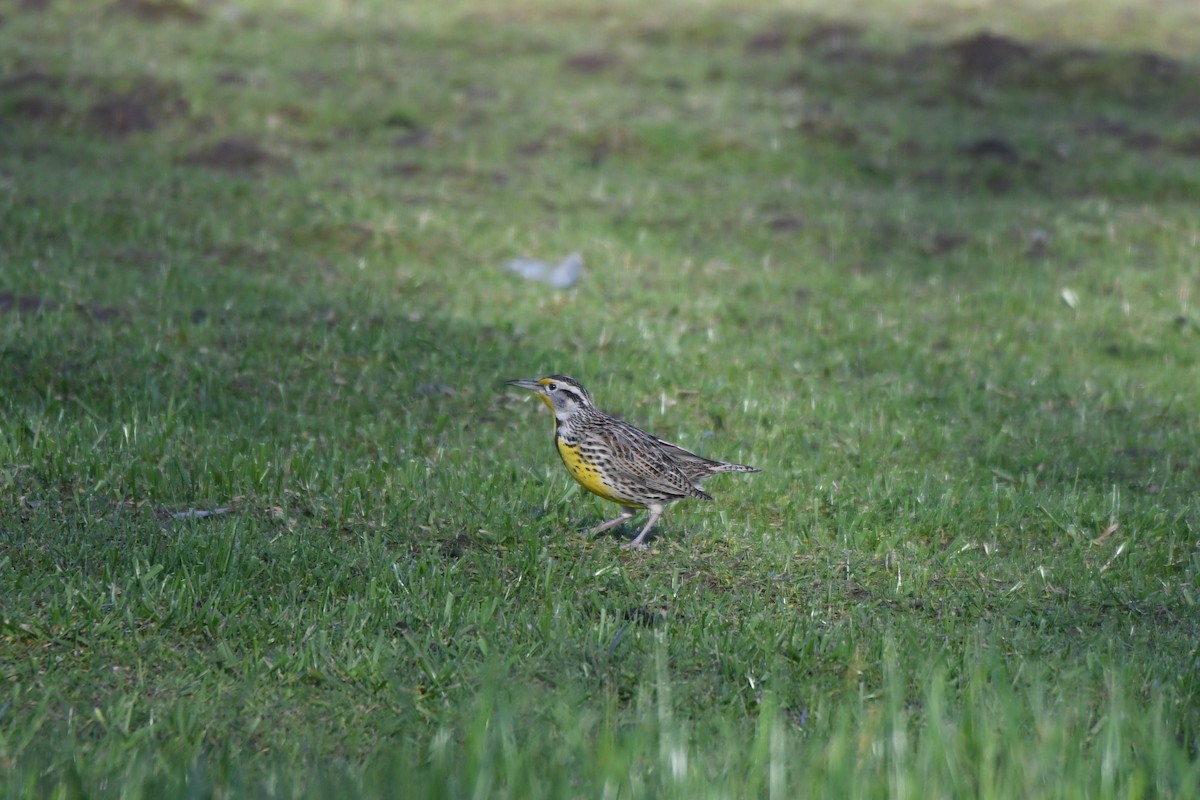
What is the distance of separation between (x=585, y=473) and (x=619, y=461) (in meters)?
0.20

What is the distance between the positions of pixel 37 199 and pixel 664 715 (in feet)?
37.7

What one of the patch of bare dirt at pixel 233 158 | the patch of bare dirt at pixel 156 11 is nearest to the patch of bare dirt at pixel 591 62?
the patch of bare dirt at pixel 156 11

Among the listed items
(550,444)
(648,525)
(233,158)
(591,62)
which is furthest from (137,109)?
(648,525)

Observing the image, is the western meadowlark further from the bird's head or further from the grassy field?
the grassy field

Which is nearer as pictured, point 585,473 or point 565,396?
point 585,473

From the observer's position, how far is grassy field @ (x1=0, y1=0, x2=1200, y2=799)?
190 inches

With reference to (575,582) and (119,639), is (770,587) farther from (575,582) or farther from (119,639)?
(119,639)

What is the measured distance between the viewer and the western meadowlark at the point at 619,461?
7.08 metres

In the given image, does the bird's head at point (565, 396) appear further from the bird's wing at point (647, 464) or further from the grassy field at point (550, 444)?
the grassy field at point (550, 444)

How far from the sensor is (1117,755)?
4395 mm

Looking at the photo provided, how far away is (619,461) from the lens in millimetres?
7082

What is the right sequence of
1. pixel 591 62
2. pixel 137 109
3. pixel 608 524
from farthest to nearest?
pixel 591 62, pixel 137 109, pixel 608 524

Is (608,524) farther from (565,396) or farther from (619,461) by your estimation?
(565,396)

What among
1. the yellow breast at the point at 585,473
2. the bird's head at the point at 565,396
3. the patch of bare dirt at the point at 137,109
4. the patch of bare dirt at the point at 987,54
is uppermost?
the patch of bare dirt at the point at 987,54
